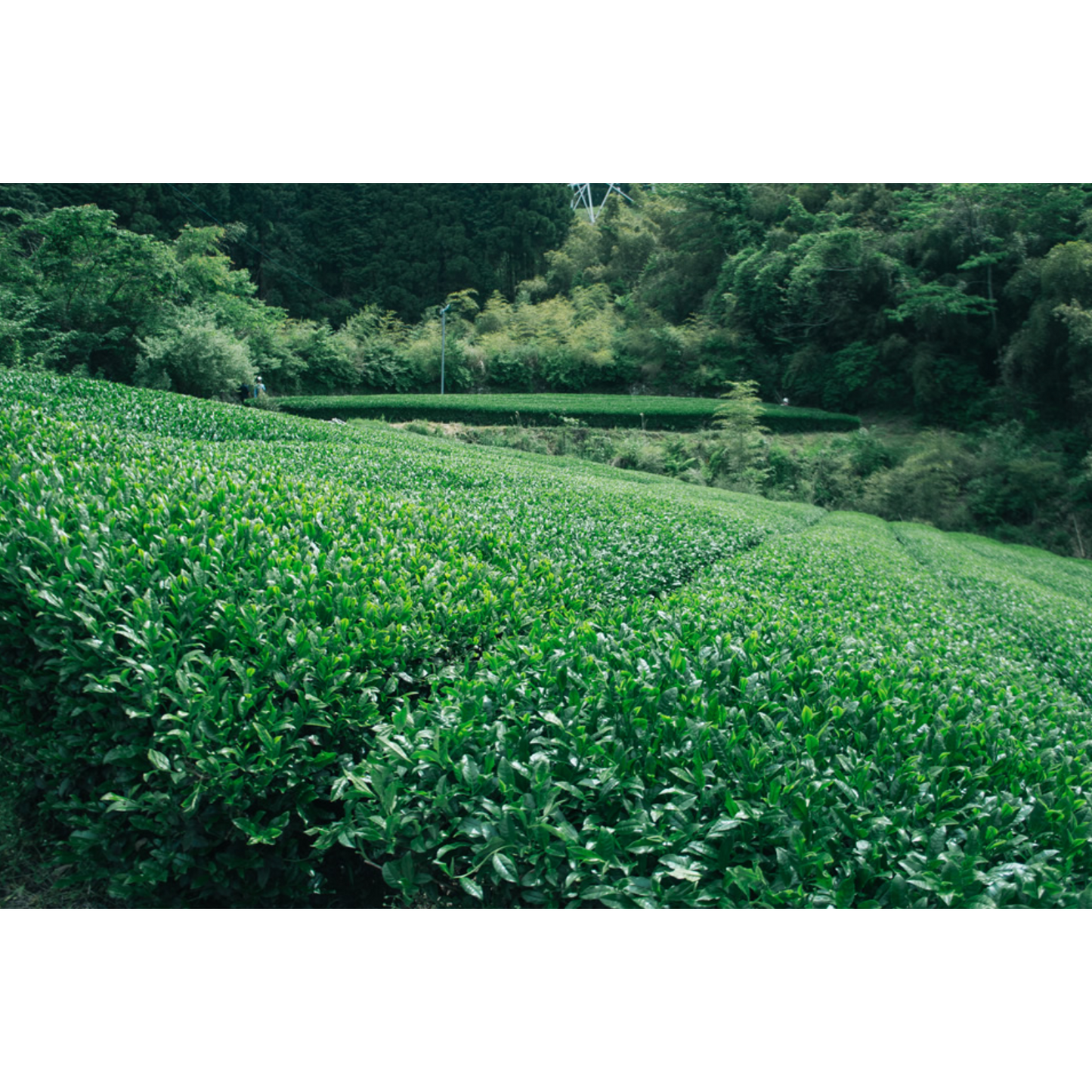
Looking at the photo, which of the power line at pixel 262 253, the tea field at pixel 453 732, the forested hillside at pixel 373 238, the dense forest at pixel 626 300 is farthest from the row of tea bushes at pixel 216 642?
the forested hillside at pixel 373 238

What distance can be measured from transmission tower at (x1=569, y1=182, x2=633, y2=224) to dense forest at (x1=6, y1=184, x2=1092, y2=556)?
5.41 feet

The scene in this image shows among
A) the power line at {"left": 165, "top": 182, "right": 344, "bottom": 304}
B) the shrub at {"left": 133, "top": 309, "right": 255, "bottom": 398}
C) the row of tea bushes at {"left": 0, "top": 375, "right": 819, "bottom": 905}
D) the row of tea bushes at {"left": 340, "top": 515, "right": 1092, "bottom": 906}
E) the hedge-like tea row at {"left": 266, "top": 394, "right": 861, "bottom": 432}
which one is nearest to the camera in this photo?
the row of tea bushes at {"left": 340, "top": 515, "right": 1092, "bottom": 906}

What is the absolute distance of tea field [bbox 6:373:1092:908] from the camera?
5.64 feet

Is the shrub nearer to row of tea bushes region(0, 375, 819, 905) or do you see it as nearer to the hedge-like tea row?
the hedge-like tea row

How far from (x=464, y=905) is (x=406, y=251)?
44.6m

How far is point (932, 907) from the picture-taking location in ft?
5.41

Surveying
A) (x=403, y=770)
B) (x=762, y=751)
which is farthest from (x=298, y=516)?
(x=762, y=751)

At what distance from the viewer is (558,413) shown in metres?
31.0

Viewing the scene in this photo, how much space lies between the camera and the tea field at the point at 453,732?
1720 millimetres

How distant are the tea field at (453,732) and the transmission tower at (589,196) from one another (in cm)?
5373

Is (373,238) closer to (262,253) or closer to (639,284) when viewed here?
(262,253)

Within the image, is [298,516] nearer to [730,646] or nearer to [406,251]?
[730,646]

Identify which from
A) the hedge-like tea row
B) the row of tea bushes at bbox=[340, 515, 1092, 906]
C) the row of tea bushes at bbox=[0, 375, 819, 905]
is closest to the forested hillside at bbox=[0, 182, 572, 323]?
the hedge-like tea row

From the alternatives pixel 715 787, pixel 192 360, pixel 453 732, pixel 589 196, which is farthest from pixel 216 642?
pixel 589 196
